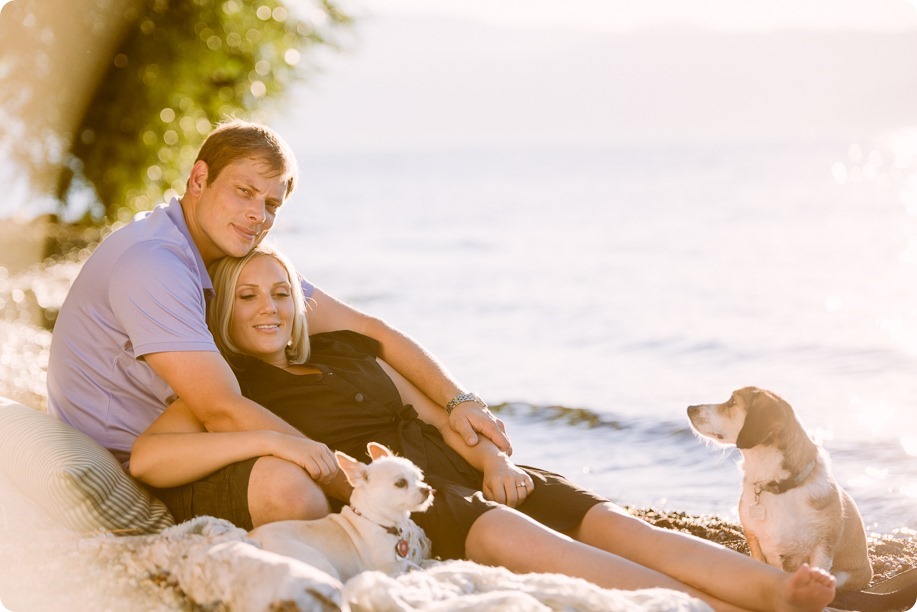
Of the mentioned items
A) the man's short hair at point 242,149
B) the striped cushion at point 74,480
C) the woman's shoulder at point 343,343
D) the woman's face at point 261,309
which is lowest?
the striped cushion at point 74,480

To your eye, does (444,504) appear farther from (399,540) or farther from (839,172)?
(839,172)

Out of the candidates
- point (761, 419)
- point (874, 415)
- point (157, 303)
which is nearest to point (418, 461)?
point (157, 303)

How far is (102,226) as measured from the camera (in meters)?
16.7

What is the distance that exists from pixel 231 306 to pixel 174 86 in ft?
34.6

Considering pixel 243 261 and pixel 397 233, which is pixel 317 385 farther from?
pixel 397 233

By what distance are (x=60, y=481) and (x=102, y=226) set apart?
14.1 m

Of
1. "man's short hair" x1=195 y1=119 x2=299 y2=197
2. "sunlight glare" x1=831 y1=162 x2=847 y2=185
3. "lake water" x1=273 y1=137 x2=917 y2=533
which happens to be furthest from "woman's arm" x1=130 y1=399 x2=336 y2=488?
"sunlight glare" x1=831 y1=162 x2=847 y2=185

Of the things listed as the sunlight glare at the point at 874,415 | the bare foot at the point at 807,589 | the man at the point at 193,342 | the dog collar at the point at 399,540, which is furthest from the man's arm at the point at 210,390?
the sunlight glare at the point at 874,415

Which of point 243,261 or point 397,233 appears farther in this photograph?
point 397,233

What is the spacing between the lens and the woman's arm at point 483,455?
3834mm

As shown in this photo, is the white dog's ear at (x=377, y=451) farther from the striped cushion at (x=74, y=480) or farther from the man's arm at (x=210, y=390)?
the striped cushion at (x=74, y=480)

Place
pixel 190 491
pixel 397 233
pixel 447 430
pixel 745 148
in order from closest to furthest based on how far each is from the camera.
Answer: pixel 190 491
pixel 447 430
pixel 397 233
pixel 745 148

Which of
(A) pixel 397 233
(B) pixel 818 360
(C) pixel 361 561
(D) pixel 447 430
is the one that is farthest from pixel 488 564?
(A) pixel 397 233

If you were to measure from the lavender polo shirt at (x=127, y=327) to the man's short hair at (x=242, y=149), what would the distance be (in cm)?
23
